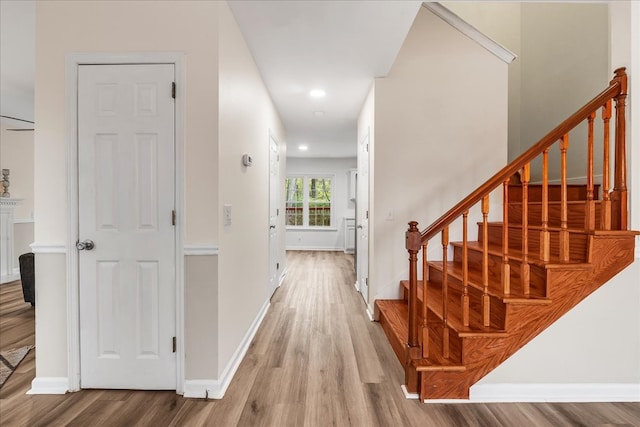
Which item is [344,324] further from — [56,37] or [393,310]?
[56,37]

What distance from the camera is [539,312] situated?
6.07ft

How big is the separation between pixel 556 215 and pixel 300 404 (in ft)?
7.52

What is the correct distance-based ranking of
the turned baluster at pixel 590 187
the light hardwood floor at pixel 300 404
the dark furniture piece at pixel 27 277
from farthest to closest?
the dark furniture piece at pixel 27 277
the turned baluster at pixel 590 187
the light hardwood floor at pixel 300 404

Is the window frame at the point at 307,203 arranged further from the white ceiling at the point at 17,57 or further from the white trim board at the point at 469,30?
the white trim board at the point at 469,30

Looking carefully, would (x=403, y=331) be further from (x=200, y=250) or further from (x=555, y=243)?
(x=200, y=250)

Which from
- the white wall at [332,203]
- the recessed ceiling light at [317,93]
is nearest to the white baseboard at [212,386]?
the recessed ceiling light at [317,93]

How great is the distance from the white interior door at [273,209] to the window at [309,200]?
3.84 m

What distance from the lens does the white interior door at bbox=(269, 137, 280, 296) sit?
3.89 meters

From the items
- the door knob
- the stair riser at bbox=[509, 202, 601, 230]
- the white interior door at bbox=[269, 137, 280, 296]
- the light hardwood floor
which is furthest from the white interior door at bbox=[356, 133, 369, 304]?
the door knob

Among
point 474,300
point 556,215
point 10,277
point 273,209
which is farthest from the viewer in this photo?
point 10,277

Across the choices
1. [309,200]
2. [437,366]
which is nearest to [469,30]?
[437,366]

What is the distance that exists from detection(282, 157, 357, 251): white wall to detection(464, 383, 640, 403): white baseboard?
20.9 ft

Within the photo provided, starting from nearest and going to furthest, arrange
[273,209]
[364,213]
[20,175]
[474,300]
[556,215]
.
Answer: [474,300], [556,215], [364,213], [273,209], [20,175]

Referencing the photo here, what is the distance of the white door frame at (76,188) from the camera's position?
1.89m
